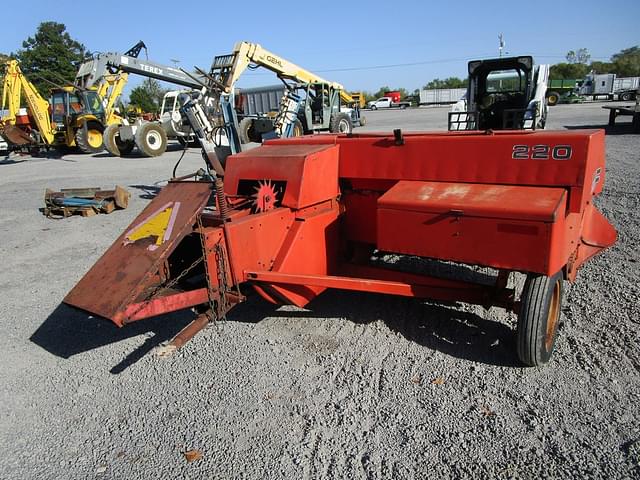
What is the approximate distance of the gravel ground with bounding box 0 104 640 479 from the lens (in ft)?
7.77

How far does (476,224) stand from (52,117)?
2025 cm

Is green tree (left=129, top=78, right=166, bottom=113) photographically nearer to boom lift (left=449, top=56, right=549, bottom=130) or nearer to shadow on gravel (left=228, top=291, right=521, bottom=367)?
boom lift (left=449, top=56, right=549, bottom=130)

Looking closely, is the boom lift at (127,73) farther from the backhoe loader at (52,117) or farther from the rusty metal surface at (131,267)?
the rusty metal surface at (131,267)

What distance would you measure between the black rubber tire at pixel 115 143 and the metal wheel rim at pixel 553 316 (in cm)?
1717

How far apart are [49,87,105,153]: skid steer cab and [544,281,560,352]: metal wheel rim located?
18.5m

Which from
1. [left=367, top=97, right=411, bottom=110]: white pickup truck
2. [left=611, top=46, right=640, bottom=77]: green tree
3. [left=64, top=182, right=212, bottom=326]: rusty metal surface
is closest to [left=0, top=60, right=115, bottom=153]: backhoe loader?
[left=64, top=182, right=212, bottom=326]: rusty metal surface

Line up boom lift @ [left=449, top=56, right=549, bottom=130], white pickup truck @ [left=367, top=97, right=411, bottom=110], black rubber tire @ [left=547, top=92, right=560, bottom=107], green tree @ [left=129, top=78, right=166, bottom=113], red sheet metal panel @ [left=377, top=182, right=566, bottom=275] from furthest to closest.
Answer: white pickup truck @ [left=367, top=97, right=411, bottom=110], green tree @ [left=129, top=78, right=166, bottom=113], black rubber tire @ [left=547, top=92, right=560, bottom=107], boom lift @ [left=449, top=56, right=549, bottom=130], red sheet metal panel @ [left=377, top=182, right=566, bottom=275]

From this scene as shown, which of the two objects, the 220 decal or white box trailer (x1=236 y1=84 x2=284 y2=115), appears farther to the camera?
white box trailer (x1=236 y1=84 x2=284 y2=115)

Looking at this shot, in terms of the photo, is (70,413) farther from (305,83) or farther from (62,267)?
(305,83)

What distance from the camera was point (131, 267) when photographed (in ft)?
9.36

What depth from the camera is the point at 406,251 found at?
10.3 feet

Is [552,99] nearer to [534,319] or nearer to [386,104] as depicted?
[386,104]

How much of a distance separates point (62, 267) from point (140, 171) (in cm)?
864

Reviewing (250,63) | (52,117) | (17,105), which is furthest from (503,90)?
(17,105)
